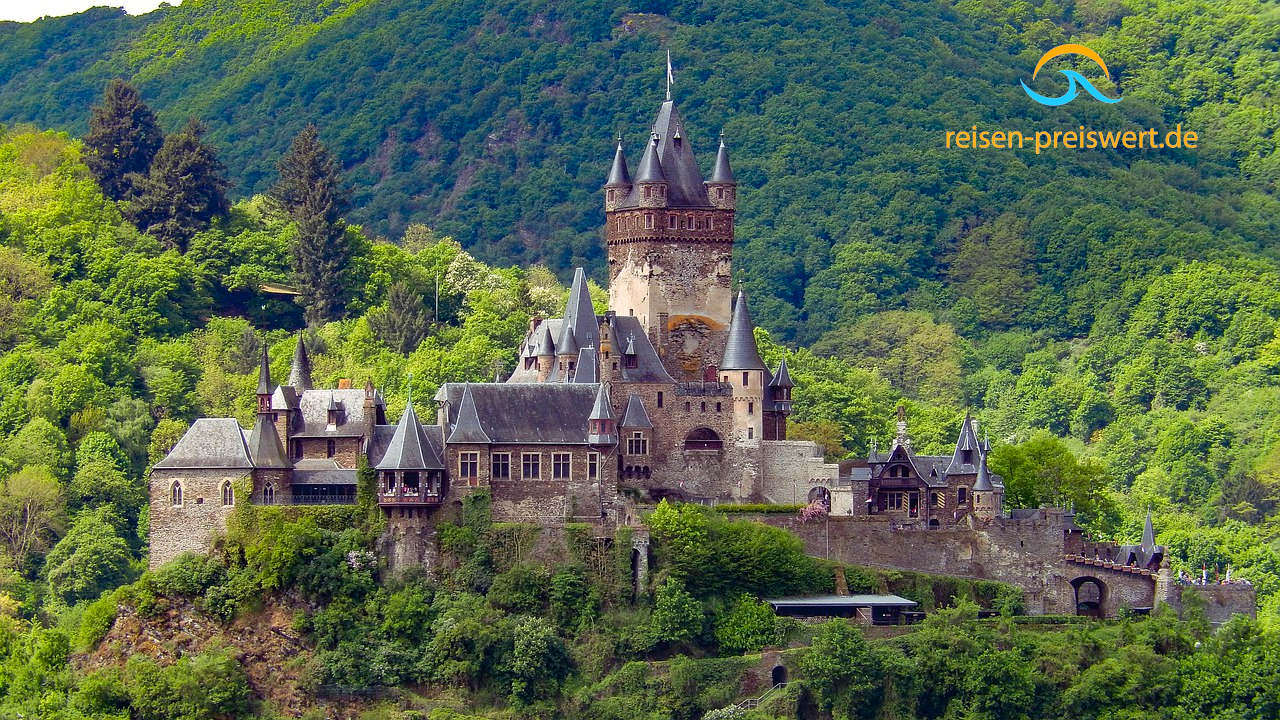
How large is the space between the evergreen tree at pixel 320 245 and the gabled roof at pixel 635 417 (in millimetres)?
33432

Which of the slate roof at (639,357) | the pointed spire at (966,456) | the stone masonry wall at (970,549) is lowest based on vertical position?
the stone masonry wall at (970,549)

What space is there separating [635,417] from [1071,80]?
98.5 m

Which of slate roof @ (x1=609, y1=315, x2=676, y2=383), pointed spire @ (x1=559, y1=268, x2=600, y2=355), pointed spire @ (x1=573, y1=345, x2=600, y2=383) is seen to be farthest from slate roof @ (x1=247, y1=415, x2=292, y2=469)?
slate roof @ (x1=609, y1=315, x2=676, y2=383)

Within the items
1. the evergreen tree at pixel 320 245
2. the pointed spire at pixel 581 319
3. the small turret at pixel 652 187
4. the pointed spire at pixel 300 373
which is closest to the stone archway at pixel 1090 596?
the pointed spire at pixel 581 319

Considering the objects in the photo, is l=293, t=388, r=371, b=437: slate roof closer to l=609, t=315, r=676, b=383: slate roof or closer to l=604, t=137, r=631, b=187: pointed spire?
l=609, t=315, r=676, b=383: slate roof

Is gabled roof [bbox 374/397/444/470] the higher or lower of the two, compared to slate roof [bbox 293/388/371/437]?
lower

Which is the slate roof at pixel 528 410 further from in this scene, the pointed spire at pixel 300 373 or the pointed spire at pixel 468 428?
the pointed spire at pixel 300 373

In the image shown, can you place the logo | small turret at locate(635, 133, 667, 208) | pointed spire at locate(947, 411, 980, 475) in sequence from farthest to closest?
the logo, small turret at locate(635, 133, 667, 208), pointed spire at locate(947, 411, 980, 475)

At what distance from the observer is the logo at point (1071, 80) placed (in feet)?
540

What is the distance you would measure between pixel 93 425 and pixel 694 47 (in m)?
70.3

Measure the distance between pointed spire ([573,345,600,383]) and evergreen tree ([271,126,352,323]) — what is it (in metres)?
31.9

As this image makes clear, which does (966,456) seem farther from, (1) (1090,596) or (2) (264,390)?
(2) (264,390)

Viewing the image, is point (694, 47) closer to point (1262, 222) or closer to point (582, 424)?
point (1262, 222)

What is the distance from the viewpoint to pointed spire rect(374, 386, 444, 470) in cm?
7662
